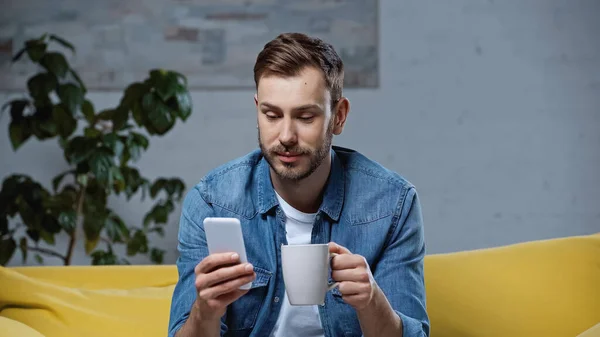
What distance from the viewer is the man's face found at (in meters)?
1.36

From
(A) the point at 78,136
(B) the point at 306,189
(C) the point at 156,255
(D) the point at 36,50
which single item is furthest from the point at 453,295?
(C) the point at 156,255

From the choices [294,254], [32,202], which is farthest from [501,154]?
[294,254]

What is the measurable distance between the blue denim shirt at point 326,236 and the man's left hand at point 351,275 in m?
0.26

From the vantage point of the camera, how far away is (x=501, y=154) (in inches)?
133

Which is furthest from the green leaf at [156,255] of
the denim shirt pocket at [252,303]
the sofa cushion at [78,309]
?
the denim shirt pocket at [252,303]

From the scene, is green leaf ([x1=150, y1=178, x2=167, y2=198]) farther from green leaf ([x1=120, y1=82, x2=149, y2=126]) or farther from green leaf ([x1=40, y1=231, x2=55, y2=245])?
green leaf ([x1=120, y1=82, x2=149, y2=126])

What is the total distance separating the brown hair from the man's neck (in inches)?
5.9

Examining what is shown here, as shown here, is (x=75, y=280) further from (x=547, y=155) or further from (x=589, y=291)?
(x=547, y=155)

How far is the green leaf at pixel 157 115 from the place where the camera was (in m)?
2.32

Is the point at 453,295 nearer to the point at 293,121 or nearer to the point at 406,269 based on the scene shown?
the point at 406,269

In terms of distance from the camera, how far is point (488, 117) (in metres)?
3.37

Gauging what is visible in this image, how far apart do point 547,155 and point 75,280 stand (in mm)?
2280

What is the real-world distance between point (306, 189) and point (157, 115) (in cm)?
93

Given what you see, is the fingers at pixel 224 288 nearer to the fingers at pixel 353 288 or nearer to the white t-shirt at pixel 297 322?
the fingers at pixel 353 288
